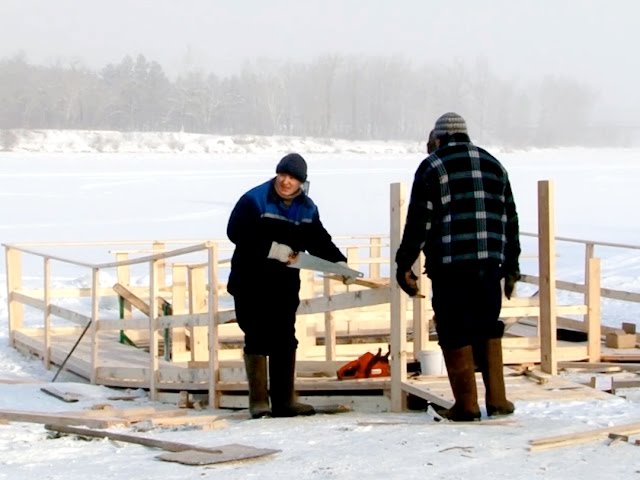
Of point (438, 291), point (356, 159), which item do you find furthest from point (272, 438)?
point (356, 159)

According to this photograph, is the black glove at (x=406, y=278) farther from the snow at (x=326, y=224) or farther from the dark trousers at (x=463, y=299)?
the snow at (x=326, y=224)

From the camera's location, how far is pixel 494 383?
5.84m

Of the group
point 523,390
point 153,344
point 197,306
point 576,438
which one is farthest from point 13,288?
point 576,438

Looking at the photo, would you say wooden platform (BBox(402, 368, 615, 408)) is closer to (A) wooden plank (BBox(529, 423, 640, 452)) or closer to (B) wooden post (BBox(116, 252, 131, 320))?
(A) wooden plank (BBox(529, 423, 640, 452))

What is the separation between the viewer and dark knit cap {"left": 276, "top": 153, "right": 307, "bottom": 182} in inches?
252

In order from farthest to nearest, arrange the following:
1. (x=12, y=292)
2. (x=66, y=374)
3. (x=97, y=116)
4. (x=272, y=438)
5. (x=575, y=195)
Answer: (x=97, y=116) < (x=575, y=195) < (x=12, y=292) < (x=66, y=374) < (x=272, y=438)

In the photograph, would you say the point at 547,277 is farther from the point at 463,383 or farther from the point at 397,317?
the point at 463,383

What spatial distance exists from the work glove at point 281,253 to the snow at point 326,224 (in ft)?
2.84

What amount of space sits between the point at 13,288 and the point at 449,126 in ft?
27.1

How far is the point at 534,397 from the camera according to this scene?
20.4 ft

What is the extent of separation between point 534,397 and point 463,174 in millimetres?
1345

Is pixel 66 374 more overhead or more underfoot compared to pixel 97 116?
more underfoot

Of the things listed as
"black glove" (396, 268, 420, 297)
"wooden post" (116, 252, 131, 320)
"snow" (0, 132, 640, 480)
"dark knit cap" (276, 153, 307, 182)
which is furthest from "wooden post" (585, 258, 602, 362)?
"wooden post" (116, 252, 131, 320)

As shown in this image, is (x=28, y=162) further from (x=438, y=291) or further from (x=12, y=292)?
(x=438, y=291)
